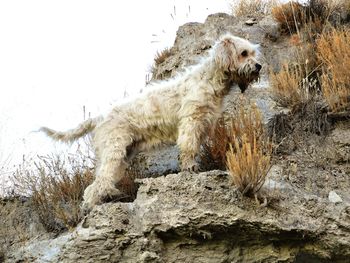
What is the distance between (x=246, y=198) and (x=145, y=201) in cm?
111

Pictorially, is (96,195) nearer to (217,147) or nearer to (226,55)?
(217,147)

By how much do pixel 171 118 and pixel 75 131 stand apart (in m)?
1.27

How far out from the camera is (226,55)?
6488 mm

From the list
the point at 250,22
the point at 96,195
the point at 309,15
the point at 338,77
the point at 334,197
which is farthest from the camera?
the point at 250,22

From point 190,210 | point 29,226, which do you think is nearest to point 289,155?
point 190,210

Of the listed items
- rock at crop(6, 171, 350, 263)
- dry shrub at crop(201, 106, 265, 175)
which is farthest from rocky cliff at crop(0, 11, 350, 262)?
dry shrub at crop(201, 106, 265, 175)

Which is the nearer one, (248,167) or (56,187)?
(248,167)

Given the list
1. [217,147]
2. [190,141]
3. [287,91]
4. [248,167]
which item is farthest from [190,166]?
[287,91]

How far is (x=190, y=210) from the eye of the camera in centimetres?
570

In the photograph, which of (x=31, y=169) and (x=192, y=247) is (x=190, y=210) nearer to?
(x=192, y=247)

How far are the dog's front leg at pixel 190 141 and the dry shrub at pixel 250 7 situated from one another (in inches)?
253

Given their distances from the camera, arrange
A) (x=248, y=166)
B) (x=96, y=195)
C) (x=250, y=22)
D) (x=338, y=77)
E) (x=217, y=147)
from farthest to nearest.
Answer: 1. (x=250, y=22)
2. (x=338, y=77)
3. (x=217, y=147)
4. (x=96, y=195)
5. (x=248, y=166)

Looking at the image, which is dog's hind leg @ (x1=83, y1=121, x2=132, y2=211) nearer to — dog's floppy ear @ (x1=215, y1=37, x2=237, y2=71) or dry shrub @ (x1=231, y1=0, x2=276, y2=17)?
dog's floppy ear @ (x1=215, y1=37, x2=237, y2=71)

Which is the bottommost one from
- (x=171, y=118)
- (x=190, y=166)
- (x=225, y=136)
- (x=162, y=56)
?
(x=190, y=166)
